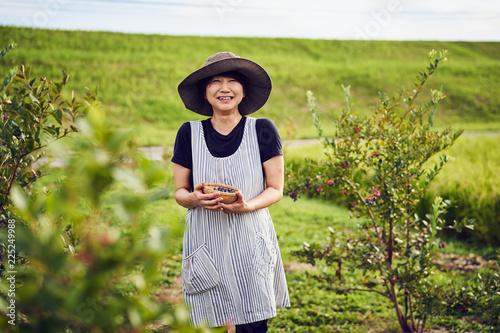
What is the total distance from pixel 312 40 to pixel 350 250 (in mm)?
26551

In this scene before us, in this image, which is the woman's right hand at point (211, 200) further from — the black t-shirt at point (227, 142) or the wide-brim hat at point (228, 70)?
the wide-brim hat at point (228, 70)

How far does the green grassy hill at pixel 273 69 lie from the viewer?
18.8 m

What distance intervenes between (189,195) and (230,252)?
35cm

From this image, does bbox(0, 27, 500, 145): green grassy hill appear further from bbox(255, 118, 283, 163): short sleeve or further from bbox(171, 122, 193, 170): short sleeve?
bbox(255, 118, 283, 163): short sleeve

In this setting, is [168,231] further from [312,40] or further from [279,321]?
[312,40]

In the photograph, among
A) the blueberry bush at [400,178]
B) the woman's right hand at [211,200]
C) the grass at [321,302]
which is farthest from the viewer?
the grass at [321,302]

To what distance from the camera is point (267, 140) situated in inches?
91.8

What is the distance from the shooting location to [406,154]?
9.33 ft

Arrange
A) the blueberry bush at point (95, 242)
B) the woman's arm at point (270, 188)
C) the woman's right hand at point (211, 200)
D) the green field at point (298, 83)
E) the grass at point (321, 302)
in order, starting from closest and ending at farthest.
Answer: the blueberry bush at point (95, 242)
the woman's right hand at point (211, 200)
the woman's arm at point (270, 188)
the grass at point (321, 302)
the green field at point (298, 83)

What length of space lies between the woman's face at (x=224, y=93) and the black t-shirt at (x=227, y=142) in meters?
0.13

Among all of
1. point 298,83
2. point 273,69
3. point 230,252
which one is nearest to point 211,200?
point 230,252

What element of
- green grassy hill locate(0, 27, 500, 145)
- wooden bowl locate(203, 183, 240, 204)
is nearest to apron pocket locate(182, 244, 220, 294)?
wooden bowl locate(203, 183, 240, 204)

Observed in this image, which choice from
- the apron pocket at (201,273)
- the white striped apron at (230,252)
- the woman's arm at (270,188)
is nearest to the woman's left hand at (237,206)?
the woman's arm at (270,188)

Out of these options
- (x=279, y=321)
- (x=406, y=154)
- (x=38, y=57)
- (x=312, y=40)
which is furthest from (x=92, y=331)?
(x=312, y=40)
